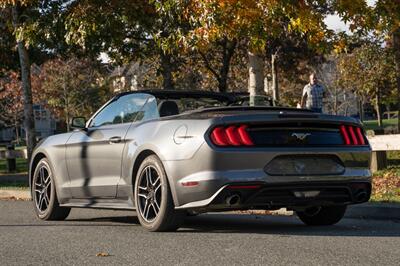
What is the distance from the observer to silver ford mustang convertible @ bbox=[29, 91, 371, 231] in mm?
6516

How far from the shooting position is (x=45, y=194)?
9.01m

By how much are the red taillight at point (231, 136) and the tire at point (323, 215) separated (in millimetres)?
1708

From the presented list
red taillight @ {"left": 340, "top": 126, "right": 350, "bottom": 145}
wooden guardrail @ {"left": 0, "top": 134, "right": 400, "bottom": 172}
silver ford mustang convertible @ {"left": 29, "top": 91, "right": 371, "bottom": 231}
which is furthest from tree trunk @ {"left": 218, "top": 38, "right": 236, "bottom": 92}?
red taillight @ {"left": 340, "top": 126, "right": 350, "bottom": 145}

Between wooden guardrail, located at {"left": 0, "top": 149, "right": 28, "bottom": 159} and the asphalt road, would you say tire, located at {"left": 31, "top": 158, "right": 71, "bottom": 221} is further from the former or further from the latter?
wooden guardrail, located at {"left": 0, "top": 149, "right": 28, "bottom": 159}

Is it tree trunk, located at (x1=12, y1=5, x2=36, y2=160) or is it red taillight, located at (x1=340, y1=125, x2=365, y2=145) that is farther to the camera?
tree trunk, located at (x1=12, y1=5, x2=36, y2=160)

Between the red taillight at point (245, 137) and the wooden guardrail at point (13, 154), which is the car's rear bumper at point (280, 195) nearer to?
the red taillight at point (245, 137)

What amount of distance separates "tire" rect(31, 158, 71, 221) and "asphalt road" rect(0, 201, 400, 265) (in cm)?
24

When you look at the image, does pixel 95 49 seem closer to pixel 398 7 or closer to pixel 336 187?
pixel 398 7

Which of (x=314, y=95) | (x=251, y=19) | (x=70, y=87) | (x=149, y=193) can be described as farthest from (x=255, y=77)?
(x=70, y=87)

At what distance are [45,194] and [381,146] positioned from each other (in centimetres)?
734

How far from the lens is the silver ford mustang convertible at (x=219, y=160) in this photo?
6.52 metres

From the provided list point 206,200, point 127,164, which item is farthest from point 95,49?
point 206,200

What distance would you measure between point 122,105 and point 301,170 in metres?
2.42

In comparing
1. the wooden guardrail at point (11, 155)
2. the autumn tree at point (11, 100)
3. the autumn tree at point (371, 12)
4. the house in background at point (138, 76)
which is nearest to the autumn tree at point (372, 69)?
the house in background at point (138, 76)
